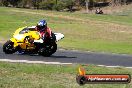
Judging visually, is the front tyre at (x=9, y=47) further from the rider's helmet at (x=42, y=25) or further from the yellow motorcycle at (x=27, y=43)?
the rider's helmet at (x=42, y=25)

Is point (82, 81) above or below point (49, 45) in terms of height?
above

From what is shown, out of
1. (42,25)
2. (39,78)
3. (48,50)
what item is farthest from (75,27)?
(39,78)

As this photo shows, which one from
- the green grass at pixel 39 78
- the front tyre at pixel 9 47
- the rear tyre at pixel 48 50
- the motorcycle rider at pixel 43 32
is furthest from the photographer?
the rear tyre at pixel 48 50

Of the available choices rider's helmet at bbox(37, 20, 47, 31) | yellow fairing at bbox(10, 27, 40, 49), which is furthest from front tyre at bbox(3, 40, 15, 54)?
rider's helmet at bbox(37, 20, 47, 31)

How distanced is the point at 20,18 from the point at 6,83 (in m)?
43.1

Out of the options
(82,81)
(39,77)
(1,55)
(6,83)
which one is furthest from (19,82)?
(1,55)

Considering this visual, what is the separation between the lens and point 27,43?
18609 millimetres

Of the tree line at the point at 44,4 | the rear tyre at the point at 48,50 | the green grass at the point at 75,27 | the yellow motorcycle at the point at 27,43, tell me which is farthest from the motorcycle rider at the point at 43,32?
the tree line at the point at 44,4

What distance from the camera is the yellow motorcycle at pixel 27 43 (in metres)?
18.5

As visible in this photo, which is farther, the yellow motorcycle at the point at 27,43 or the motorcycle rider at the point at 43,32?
the yellow motorcycle at the point at 27,43

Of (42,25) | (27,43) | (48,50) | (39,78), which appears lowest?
(48,50)

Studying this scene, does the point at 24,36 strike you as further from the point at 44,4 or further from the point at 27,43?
the point at 44,4

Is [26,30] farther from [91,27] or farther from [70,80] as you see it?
[91,27]

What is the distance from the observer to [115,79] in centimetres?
619
